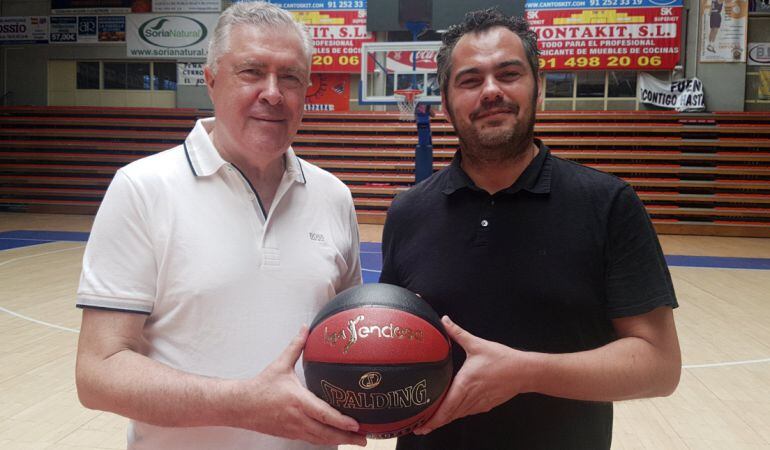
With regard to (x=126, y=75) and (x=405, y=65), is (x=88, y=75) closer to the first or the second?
(x=126, y=75)

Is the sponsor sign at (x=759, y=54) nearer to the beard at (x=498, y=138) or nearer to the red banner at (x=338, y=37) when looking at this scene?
the red banner at (x=338, y=37)

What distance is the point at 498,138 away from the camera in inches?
54.8

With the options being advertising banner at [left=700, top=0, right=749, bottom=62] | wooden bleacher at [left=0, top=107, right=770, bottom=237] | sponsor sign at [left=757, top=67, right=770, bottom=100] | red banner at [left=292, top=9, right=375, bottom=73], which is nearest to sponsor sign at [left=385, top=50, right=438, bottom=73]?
wooden bleacher at [left=0, top=107, right=770, bottom=237]

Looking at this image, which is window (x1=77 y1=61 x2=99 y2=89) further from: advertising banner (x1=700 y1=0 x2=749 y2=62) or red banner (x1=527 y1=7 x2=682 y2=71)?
advertising banner (x1=700 y1=0 x2=749 y2=62)

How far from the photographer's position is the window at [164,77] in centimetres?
1255

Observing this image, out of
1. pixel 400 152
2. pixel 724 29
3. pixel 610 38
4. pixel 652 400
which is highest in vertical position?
pixel 724 29

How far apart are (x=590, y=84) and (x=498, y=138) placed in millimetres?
11133

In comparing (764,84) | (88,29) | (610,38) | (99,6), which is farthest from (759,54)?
(88,29)

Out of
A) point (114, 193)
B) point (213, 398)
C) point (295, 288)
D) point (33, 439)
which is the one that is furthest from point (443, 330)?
point (33, 439)

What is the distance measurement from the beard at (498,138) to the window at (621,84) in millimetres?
11075

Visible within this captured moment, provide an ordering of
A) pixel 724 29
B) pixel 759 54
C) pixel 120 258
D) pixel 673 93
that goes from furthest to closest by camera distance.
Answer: pixel 673 93, pixel 759 54, pixel 724 29, pixel 120 258

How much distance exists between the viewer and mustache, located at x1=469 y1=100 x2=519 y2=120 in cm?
139

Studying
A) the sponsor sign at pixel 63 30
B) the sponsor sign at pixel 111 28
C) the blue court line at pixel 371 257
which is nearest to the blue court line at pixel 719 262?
the blue court line at pixel 371 257

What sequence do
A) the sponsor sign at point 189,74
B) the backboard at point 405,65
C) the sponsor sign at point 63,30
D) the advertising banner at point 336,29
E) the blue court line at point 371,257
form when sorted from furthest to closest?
the sponsor sign at point 63,30
the sponsor sign at point 189,74
the advertising banner at point 336,29
the backboard at point 405,65
the blue court line at point 371,257
